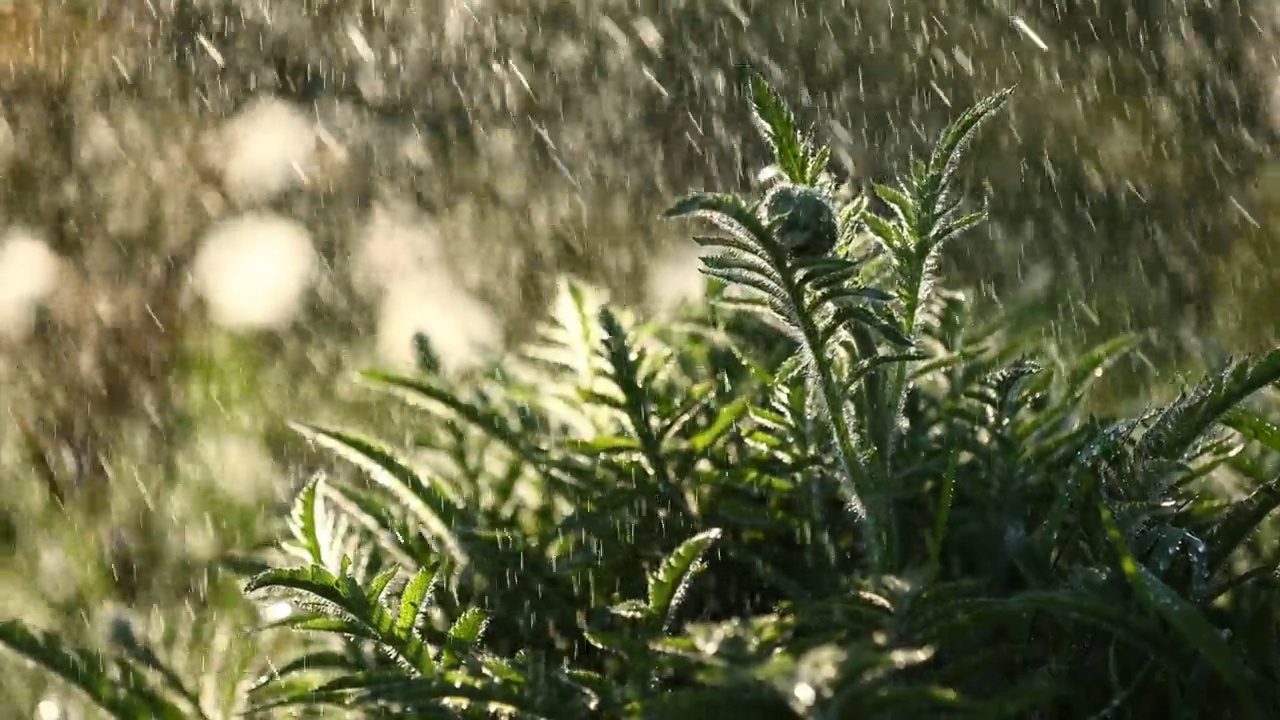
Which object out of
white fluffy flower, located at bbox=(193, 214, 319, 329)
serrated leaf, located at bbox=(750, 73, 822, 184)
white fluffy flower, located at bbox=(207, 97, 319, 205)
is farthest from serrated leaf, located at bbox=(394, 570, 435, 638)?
white fluffy flower, located at bbox=(207, 97, 319, 205)

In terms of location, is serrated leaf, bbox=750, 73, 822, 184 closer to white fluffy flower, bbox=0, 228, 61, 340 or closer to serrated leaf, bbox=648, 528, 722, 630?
serrated leaf, bbox=648, 528, 722, 630

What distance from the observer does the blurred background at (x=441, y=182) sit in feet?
2.65

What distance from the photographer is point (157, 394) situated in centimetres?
94

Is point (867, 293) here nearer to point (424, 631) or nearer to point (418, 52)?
point (424, 631)

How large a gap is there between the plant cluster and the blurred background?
0.55 ft

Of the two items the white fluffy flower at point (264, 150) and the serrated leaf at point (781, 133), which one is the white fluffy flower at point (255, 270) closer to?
the white fluffy flower at point (264, 150)

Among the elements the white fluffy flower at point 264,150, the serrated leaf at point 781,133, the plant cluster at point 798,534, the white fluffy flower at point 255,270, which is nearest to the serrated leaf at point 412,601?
the plant cluster at point 798,534

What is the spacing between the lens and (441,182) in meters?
1.50

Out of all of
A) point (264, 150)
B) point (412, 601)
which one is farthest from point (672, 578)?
point (264, 150)

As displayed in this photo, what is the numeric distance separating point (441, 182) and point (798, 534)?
3.61 feet

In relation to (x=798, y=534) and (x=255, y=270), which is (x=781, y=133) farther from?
(x=255, y=270)

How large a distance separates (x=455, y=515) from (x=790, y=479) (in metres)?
0.14

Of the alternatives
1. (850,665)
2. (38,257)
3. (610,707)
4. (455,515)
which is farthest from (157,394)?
(850,665)

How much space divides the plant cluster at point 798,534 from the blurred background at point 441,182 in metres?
0.17
